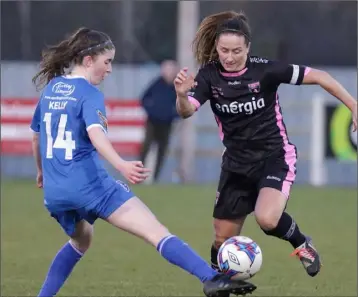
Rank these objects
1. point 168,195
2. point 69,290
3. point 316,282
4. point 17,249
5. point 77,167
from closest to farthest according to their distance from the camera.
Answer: point 77,167 < point 69,290 < point 316,282 < point 17,249 < point 168,195

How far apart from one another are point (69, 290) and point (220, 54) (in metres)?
2.24

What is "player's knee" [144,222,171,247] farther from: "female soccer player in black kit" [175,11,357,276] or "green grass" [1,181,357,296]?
"green grass" [1,181,357,296]

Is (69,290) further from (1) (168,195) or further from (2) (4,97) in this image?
(2) (4,97)

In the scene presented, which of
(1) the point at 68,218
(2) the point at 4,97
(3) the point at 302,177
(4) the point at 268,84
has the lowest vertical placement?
(3) the point at 302,177

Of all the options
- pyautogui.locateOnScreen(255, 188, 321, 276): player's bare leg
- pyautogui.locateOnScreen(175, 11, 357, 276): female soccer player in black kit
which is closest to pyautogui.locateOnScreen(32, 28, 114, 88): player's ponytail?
pyautogui.locateOnScreen(175, 11, 357, 276): female soccer player in black kit

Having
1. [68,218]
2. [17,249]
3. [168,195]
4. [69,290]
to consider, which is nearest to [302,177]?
[168,195]

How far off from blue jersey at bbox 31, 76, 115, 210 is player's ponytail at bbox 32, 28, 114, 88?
0.69 feet

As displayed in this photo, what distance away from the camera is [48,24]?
19.5 meters

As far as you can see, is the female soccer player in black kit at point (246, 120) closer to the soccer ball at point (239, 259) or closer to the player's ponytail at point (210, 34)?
the player's ponytail at point (210, 34)

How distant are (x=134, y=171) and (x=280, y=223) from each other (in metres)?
1.79

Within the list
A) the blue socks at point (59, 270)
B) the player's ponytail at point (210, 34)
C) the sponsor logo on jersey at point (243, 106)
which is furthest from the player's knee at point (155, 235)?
the player's ponytail at point (210, 34)

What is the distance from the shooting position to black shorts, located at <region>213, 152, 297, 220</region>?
289 inches

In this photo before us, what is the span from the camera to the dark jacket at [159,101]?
58.2ft

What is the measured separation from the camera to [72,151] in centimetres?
627
